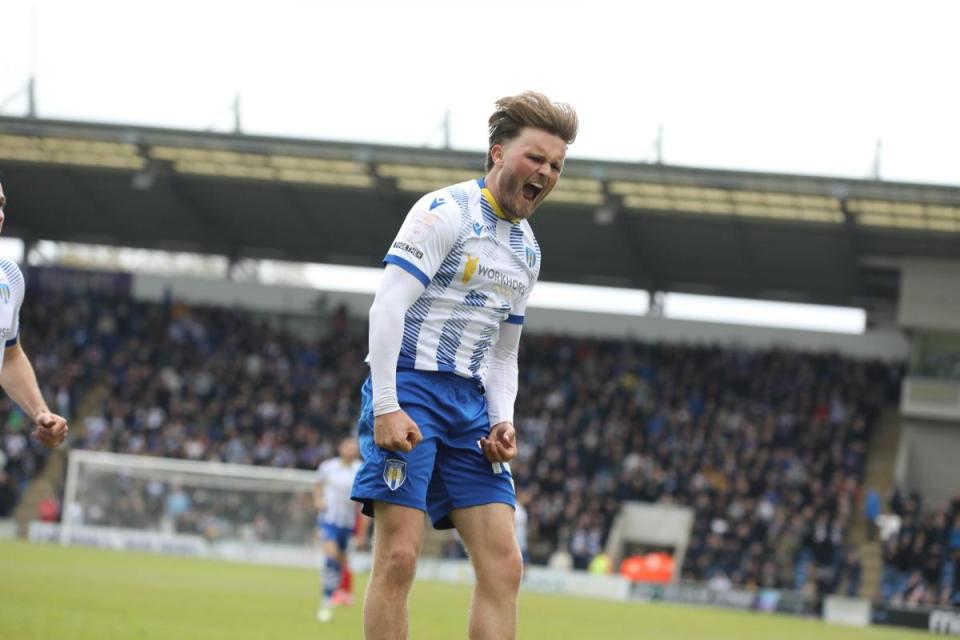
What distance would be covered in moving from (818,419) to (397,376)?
30204mm

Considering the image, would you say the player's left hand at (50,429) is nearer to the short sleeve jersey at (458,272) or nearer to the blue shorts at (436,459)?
the blue shorts at (436,459)

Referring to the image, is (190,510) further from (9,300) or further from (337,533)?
(9,300)

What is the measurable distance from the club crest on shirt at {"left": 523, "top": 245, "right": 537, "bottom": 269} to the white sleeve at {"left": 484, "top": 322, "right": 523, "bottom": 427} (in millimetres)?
259

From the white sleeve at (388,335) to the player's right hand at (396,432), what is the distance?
0.03 meters

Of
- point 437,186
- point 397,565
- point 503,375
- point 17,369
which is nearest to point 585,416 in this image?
point 437,186

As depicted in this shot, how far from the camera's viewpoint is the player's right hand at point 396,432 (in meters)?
5.03

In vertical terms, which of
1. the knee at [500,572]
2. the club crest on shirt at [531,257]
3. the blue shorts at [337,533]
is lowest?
the blue shorts at [337,533]

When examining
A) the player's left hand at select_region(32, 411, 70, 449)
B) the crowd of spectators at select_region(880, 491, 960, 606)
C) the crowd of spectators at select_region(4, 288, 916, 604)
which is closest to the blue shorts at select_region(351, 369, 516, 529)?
the player's left hand at select_region(32, 411, 70, 449)

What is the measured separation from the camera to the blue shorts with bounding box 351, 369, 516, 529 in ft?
16.9

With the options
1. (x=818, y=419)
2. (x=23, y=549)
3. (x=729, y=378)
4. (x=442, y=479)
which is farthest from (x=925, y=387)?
(x=442, y=479)

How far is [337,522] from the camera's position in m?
16.0

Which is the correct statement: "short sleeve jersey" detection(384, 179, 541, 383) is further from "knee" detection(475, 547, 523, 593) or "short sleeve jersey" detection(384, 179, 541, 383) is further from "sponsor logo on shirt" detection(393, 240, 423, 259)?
"knee" detection(475, 547, 523, 593)

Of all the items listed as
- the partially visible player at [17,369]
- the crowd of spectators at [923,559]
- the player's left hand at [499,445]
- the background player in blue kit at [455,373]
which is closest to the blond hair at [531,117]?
the background player in blue kit at [455,373]

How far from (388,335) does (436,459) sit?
560 mm
